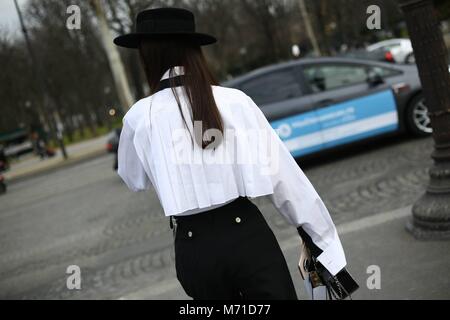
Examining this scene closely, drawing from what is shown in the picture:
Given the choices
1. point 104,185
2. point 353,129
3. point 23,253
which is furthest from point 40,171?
point 353,129

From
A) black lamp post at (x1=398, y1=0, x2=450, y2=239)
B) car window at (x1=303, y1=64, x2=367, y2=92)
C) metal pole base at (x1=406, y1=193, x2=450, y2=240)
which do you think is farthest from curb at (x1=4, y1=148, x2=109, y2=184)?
black lamp post at (x1=398, y1=0, x2=450, y2=239)

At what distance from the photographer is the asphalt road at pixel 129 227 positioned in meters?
5.58

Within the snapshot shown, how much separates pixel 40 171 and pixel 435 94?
19.5m

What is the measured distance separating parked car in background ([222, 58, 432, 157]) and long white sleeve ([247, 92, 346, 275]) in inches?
237

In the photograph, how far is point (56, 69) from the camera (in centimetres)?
3662

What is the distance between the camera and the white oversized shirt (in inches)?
84.0

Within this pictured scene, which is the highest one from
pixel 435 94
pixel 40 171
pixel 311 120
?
pixel 435 94

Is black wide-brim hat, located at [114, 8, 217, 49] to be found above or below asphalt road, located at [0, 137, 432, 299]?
above

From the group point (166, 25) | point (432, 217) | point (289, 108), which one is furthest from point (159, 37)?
point (289, 108)

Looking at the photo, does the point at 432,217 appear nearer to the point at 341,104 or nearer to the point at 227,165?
the point at 227,165

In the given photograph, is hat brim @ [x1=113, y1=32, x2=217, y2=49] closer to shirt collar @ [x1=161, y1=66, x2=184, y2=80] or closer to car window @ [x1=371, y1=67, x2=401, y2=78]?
shirt collar @ [x1=161, y1=66, x2=184, y2=80]

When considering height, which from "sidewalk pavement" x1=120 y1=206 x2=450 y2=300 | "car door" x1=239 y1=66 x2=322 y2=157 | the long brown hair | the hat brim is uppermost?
the hat brim
